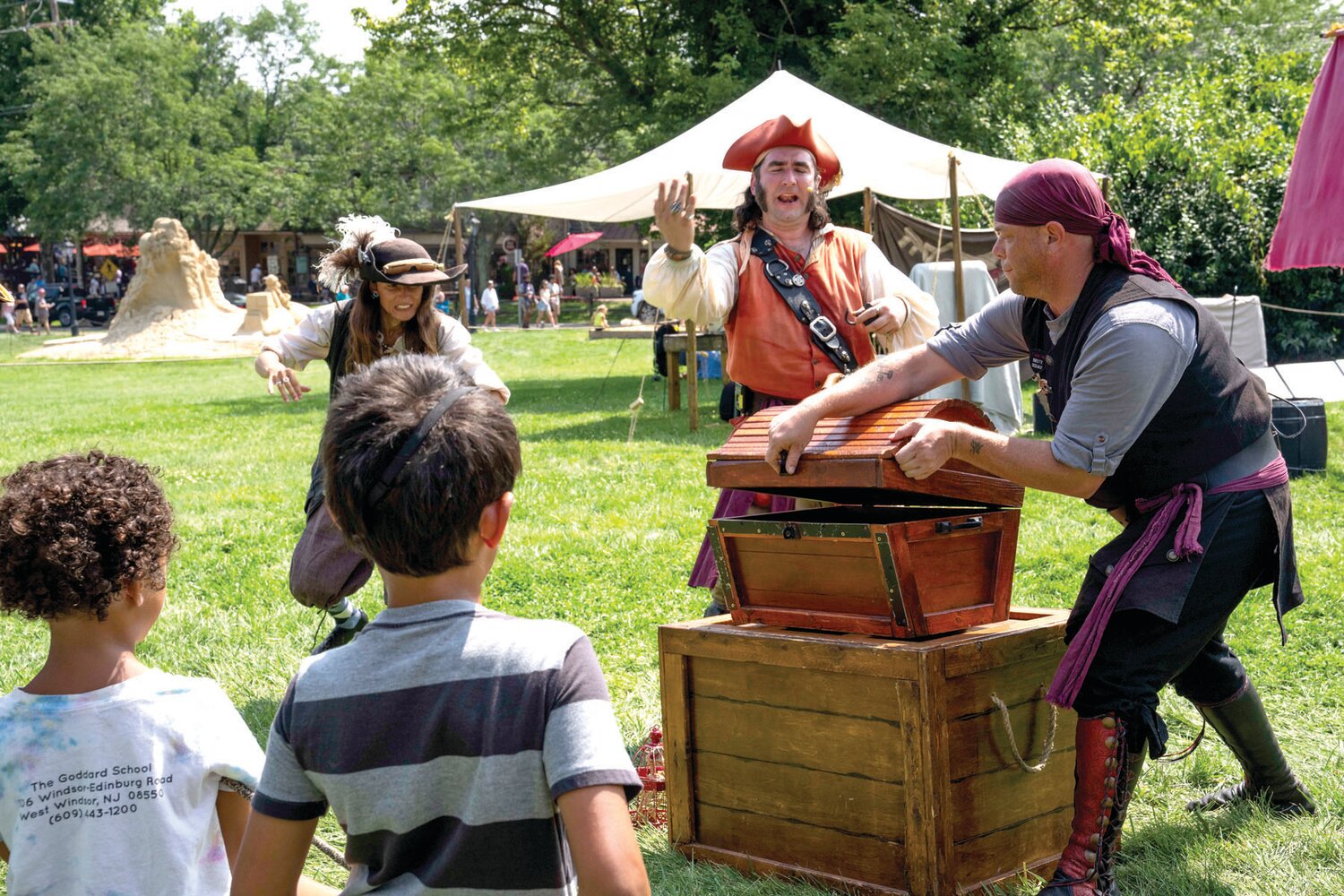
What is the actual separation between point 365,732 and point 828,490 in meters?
2.05

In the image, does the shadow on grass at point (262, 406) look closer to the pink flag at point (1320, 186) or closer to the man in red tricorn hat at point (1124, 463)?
the pink flag at point (1320, 186)

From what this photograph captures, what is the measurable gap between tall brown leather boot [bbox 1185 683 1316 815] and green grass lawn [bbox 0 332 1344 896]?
0.21 feet

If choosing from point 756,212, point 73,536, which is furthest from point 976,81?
point 73,536

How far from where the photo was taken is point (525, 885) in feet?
5.41

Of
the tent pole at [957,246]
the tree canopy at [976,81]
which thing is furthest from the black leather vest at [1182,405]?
the tree canopy at [976,81]

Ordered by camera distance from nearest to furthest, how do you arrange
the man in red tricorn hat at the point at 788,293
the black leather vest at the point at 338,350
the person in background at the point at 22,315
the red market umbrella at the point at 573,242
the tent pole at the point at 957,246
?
1. the man in red tricorn hat at the point at 788,293
2. the black leather vest at the point at 338,350
3. the tent pole at the point at 957,246
4. the person in background at the point at 22,315
5. the red market umbrella at the point at 573,242

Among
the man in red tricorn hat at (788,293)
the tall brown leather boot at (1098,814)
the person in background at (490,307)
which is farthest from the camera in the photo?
the person in background at (490,307)

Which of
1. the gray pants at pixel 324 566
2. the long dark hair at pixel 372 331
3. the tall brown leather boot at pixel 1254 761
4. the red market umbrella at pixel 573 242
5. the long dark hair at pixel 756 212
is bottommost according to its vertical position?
the tall brown leather boot at pixel 1254 761

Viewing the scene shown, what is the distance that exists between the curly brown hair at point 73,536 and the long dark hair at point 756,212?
2429mm

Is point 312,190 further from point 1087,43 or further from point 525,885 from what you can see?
point 525,885

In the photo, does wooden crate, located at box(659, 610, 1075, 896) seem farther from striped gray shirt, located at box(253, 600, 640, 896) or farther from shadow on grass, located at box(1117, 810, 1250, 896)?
striped gray shirt, located at box(253, 600, 640, 896)

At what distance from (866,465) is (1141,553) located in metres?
0.62

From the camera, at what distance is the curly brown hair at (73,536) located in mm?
2143

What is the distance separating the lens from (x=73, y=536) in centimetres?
216
